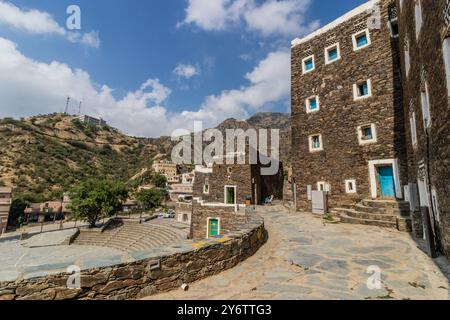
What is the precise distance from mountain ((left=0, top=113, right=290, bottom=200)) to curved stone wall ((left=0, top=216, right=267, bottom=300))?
42.3 m

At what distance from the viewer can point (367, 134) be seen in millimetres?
11969

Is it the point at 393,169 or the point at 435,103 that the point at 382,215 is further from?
the point at 435,103

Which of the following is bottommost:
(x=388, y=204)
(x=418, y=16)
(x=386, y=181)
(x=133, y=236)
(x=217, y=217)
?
(x=133, y=236)

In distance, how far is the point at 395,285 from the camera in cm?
371

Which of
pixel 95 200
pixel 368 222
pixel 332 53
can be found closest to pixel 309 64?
pixel 332 53

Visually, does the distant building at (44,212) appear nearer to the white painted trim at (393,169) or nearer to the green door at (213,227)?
the green door at (213,227)

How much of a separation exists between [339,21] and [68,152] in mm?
91770

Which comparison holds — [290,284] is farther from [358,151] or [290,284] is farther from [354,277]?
[358,151]

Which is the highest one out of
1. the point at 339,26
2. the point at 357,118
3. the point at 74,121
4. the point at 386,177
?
the point at 74,121

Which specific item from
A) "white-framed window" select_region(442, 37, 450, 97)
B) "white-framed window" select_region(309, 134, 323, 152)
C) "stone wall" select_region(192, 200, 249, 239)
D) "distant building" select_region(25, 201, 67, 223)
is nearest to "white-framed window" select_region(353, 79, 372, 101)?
"white-framed window" select_region(309, 134, 323, 152)

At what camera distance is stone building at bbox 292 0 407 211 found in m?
11.1

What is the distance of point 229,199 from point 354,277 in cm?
1629

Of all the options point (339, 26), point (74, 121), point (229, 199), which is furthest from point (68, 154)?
point (339, 26)

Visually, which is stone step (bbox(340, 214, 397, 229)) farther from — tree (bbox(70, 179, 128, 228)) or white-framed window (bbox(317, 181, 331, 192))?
tree (bbox(70, 179, 128, 228))
